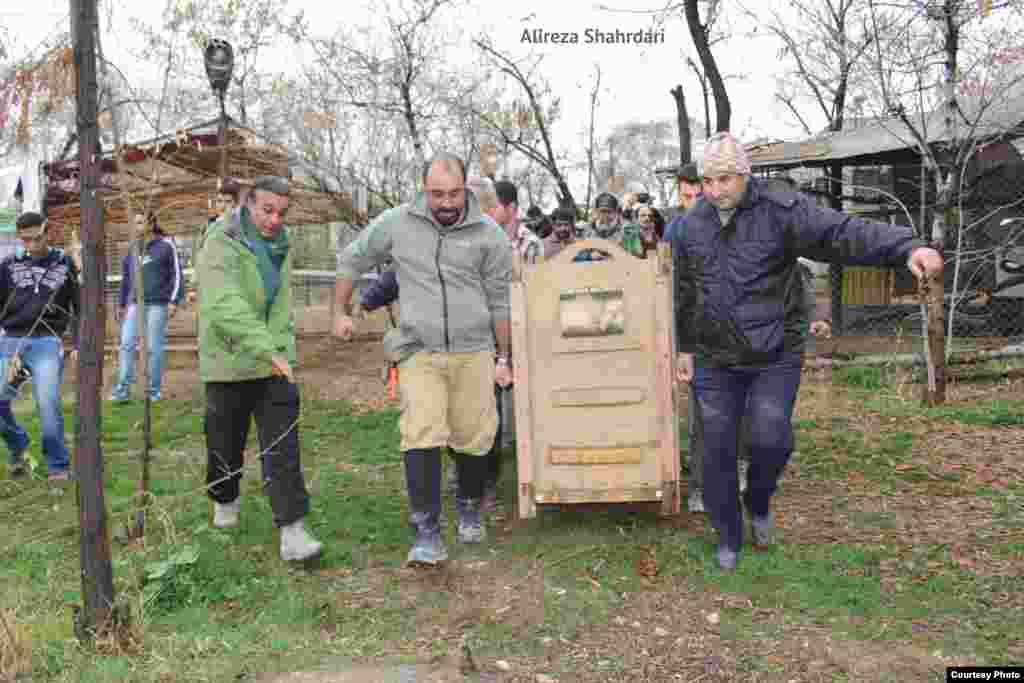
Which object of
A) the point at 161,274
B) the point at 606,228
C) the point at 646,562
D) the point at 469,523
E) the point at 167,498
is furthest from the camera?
the point at 161,274

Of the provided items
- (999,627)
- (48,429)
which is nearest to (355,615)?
(999,627)

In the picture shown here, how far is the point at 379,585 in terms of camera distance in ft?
13.9

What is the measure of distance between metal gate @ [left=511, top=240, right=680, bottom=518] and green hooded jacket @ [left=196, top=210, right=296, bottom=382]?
3.52 ft

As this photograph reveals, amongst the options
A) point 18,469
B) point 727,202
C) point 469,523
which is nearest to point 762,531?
point 469,523

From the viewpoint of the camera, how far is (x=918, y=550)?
4.38 meters

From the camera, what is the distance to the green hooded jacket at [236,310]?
4.27 m

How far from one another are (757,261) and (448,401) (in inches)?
59.3

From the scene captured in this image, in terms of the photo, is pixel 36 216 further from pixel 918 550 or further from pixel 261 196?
pixel 918 550

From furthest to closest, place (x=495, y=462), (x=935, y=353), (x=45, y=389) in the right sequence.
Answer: (x=935, y=353), (x=45, y=389), (x=495, y=462)

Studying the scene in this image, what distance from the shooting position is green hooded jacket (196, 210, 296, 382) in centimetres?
427

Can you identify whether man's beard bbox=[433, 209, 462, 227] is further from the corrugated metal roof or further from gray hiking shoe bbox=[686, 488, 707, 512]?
the corrugated metal roof

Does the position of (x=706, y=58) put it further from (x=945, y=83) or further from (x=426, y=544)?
(x=426, y=544)

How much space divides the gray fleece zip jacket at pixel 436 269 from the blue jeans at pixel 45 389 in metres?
2.69

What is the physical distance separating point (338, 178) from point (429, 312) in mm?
7652
